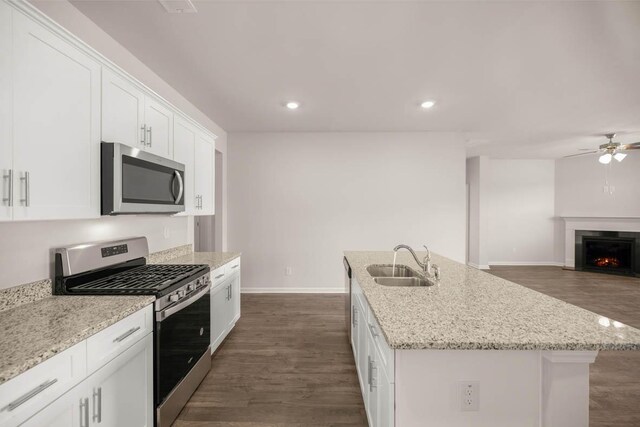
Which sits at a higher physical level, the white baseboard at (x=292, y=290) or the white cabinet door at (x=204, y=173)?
the white cabinet door at (x=204, y=173)

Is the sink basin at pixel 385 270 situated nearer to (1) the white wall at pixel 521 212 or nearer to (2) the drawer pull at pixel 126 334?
(2) the drawer pull at pixel 126 334

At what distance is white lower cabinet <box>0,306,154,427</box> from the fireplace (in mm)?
8722

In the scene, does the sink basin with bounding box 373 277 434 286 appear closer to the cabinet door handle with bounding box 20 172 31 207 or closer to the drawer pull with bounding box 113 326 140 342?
the drawer pull with bounding box 113 326 140 342

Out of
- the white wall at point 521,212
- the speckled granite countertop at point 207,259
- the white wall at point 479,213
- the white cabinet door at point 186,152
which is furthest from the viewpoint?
the white wall at point 521,212

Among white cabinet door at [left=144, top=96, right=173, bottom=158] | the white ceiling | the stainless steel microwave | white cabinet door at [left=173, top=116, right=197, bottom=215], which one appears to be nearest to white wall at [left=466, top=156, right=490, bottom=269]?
the white ceiling

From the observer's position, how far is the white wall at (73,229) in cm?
156

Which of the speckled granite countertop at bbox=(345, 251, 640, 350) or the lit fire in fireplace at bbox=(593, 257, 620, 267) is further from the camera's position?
the lit fire in fireplace at bbox=(593, 257, 620, 267)

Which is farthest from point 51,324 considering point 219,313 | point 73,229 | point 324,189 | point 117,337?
point 324,189

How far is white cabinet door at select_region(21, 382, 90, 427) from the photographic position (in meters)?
1.04

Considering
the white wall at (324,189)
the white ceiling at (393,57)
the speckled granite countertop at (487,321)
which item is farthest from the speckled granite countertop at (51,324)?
the white wall at (324,189)

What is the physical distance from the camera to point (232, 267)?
3.20 metres

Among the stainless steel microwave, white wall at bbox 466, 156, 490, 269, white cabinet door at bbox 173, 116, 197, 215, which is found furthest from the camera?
white wall at bbox 466, 156, 490, 269

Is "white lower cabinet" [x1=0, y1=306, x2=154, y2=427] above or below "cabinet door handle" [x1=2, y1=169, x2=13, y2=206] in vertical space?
below

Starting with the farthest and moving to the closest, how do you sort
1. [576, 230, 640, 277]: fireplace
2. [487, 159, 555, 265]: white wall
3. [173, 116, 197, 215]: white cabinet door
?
1. [487, 159, 555, 265]: white wall
2. [576, 230, 640, 277]: fireplace
3. [173, 116, 197, 215]: white cabinet door
